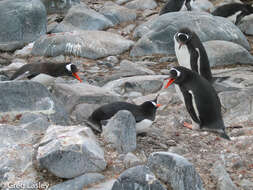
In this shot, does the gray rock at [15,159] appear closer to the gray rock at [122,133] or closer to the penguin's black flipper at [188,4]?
the gray rock at [122,133]

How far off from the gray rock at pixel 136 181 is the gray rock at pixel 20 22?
18.7 feet

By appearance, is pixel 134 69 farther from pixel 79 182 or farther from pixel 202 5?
pixel 202 5

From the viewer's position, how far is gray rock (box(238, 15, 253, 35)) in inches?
334

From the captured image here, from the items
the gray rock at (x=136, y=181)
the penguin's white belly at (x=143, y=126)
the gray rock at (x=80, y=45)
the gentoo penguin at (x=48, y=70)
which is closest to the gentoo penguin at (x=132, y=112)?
the penguin's white belly at (x=143, y=126)

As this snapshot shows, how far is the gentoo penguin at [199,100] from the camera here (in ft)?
12.9

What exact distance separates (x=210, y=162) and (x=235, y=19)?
21.5 ft

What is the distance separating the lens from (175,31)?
7039mm

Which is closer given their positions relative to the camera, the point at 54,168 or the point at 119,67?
the point at 54,168

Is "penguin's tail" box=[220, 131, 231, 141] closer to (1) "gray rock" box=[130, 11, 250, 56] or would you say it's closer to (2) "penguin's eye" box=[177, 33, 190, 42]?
(2) "penguin's eye" box=[177, 33, 190, 42]

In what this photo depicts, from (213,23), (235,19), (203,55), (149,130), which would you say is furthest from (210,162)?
(235,19)

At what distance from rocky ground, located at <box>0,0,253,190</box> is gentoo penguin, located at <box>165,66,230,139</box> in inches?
6.8

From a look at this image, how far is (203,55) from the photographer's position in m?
5.26

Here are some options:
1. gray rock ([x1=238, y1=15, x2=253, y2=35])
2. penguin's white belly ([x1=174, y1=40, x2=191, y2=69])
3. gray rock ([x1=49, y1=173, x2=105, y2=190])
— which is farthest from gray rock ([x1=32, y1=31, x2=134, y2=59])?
gray rock ([x1=49, y1=173, x2=105, y2=190])

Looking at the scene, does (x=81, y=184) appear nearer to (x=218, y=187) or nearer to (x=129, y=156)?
(x=129, y=156)
